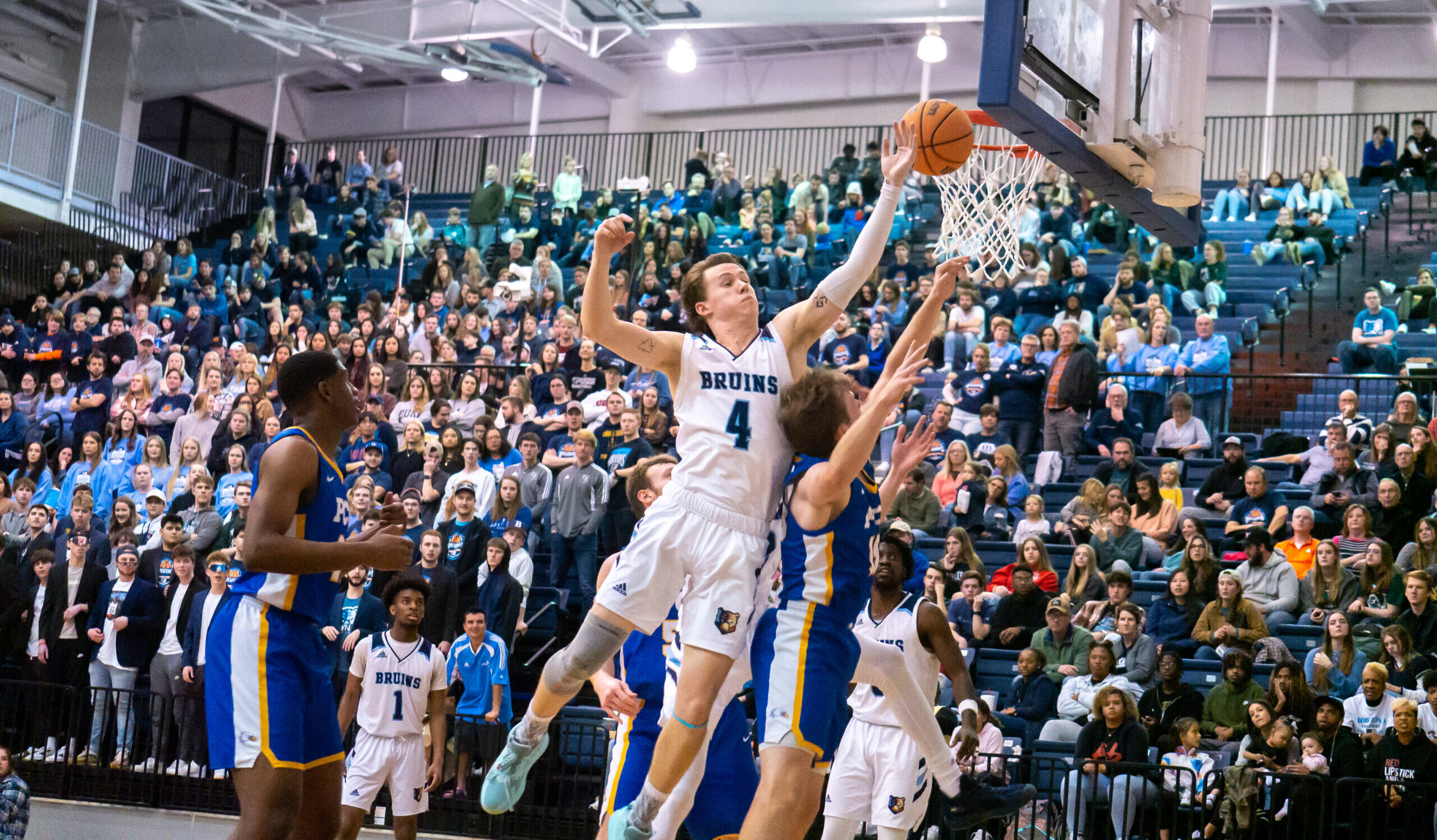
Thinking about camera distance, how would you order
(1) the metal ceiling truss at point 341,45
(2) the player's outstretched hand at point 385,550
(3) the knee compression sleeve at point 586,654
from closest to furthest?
(2) the player's outstretched hand at point 385,550
(3) the knee compression sleeve at point 586,654
(1) the metal ceiling truss at point 341,45

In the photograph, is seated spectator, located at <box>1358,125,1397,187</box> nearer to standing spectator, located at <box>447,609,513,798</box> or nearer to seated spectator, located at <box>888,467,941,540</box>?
seated spectator, located at <box>888,467,941,540</box>

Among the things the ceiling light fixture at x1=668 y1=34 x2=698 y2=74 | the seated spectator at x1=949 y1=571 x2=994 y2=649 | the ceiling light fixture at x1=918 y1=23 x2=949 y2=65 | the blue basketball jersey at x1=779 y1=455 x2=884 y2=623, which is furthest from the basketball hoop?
the ceiling light fixture at x1=668 y1=34 x2=698 y2=74

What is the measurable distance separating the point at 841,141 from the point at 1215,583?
18721 mm

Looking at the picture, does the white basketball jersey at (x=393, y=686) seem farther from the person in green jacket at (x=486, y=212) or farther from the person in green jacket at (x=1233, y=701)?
the person in green jacket at (x=486, y=212)

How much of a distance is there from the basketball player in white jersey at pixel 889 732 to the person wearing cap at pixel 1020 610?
13.5 ft

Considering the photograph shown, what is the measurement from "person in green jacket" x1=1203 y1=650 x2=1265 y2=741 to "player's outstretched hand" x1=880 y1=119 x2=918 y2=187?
6.19 meters

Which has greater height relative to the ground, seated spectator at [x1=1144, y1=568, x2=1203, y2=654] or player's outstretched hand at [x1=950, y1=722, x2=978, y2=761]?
seated spectator at [x1=1144, y1=568, x2=1203, y2=654]

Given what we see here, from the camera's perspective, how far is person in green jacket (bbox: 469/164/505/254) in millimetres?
25562

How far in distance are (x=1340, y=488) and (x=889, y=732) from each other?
6852 millimetres

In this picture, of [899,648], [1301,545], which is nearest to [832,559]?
[899,648]

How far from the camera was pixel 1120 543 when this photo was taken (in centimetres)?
1318

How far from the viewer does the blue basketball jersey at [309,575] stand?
5.46 m

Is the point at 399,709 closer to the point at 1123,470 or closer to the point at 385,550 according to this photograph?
the point at 385,550

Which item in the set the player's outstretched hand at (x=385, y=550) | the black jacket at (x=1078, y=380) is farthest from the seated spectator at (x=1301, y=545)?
the player's outstretched hand at (x=385, y=550)
